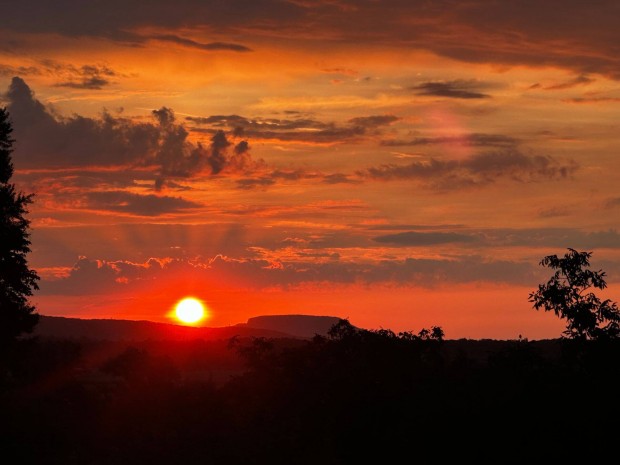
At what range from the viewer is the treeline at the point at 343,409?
33.4m

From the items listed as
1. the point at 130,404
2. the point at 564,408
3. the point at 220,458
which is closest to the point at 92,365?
the point at 130,404

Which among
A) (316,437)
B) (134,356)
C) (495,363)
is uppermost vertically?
(134,356)

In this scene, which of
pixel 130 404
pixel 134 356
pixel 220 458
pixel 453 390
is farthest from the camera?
pixel 134 356

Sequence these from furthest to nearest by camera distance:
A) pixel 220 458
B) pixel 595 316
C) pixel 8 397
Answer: pixel 8 397 → pixel 220 458 → pixel 595 316

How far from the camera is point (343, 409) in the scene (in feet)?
124

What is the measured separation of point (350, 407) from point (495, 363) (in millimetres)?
6618

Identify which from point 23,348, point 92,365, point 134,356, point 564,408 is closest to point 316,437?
point 564,408

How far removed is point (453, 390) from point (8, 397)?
95.9 ft

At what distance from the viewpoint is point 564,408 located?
3334 cm

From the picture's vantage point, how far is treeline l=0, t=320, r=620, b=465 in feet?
A: 110

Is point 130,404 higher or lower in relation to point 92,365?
lower

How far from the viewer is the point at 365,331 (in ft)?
144

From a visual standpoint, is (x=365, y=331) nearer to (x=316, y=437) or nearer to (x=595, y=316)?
(x=316, y=437)

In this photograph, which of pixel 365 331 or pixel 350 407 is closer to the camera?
pixel 350 407
